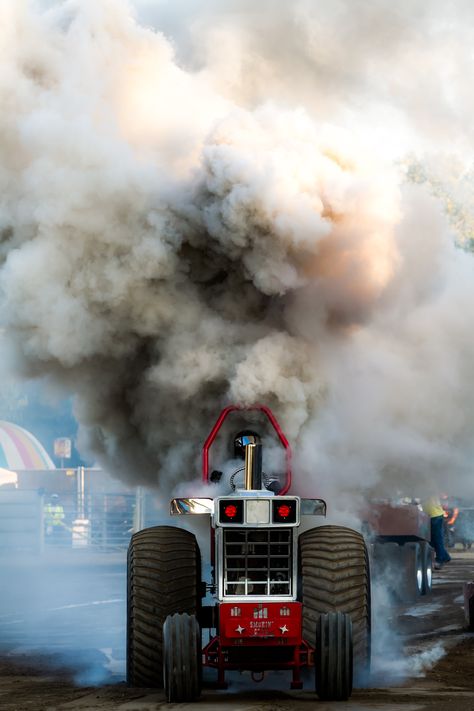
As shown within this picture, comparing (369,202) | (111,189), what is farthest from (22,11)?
(369,202)

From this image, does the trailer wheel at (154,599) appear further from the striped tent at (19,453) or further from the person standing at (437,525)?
the striped tent at (19,453)

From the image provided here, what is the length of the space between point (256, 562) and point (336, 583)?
865mm

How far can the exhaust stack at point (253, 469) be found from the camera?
14.5 m

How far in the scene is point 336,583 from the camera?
547 inches

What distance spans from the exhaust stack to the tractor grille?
2.13 feet

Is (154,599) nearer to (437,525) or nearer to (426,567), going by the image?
(426,567)

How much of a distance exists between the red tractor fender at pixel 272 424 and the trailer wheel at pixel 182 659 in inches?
167

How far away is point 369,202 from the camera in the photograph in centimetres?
1811

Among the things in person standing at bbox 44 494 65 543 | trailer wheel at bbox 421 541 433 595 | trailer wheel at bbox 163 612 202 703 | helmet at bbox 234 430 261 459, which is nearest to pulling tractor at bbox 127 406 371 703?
trailer wheel at bbox 163 612 202 703

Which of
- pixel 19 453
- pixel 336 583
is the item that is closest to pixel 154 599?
pixel 336 583

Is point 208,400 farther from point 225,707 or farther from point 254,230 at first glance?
point 225,707

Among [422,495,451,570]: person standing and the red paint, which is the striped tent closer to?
[422,495,451,570]: person standing

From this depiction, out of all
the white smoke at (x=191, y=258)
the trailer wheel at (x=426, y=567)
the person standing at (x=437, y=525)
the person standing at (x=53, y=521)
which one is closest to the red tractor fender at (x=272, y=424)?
the white smoke at (x=191, y=258)

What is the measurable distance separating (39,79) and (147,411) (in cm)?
518
